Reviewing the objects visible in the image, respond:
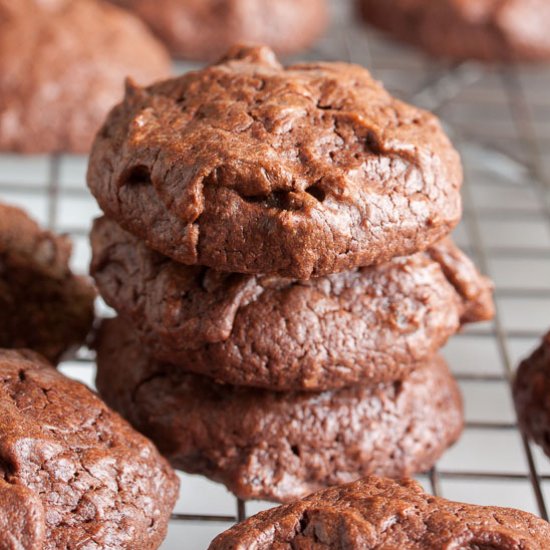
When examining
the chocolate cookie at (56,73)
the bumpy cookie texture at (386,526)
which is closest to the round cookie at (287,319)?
the bumpy cookie texture at (386,526)

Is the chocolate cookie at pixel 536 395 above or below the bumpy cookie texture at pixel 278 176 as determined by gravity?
below

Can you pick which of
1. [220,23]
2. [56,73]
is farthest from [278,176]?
[220,23]

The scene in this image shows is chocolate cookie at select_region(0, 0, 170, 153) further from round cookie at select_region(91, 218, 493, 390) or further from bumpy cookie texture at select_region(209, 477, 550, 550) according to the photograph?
bumpy cookie texture at select_region(209, 477, 550, 550)

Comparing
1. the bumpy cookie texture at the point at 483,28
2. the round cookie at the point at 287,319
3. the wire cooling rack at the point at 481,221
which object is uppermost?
the bumpy cookie texture at the point at 483,28

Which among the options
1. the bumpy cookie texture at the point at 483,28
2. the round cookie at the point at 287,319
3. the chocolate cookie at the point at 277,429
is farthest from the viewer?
the bumpy cookie texture at the point at 483,28

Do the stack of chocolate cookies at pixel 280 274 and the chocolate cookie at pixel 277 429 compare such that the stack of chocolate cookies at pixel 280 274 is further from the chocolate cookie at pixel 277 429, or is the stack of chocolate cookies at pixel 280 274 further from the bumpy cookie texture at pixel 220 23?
the bumpy cookie texture at pixel 220 23

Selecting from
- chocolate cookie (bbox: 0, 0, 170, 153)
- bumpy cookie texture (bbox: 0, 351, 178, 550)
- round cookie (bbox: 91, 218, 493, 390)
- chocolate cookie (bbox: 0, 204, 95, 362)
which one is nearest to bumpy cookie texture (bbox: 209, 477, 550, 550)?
bumpy cookie texture (bbox: 0, 351, 178, 550)

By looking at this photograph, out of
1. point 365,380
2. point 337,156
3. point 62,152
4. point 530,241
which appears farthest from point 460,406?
point 62,152

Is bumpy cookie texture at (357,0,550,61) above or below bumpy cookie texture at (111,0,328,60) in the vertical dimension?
above
